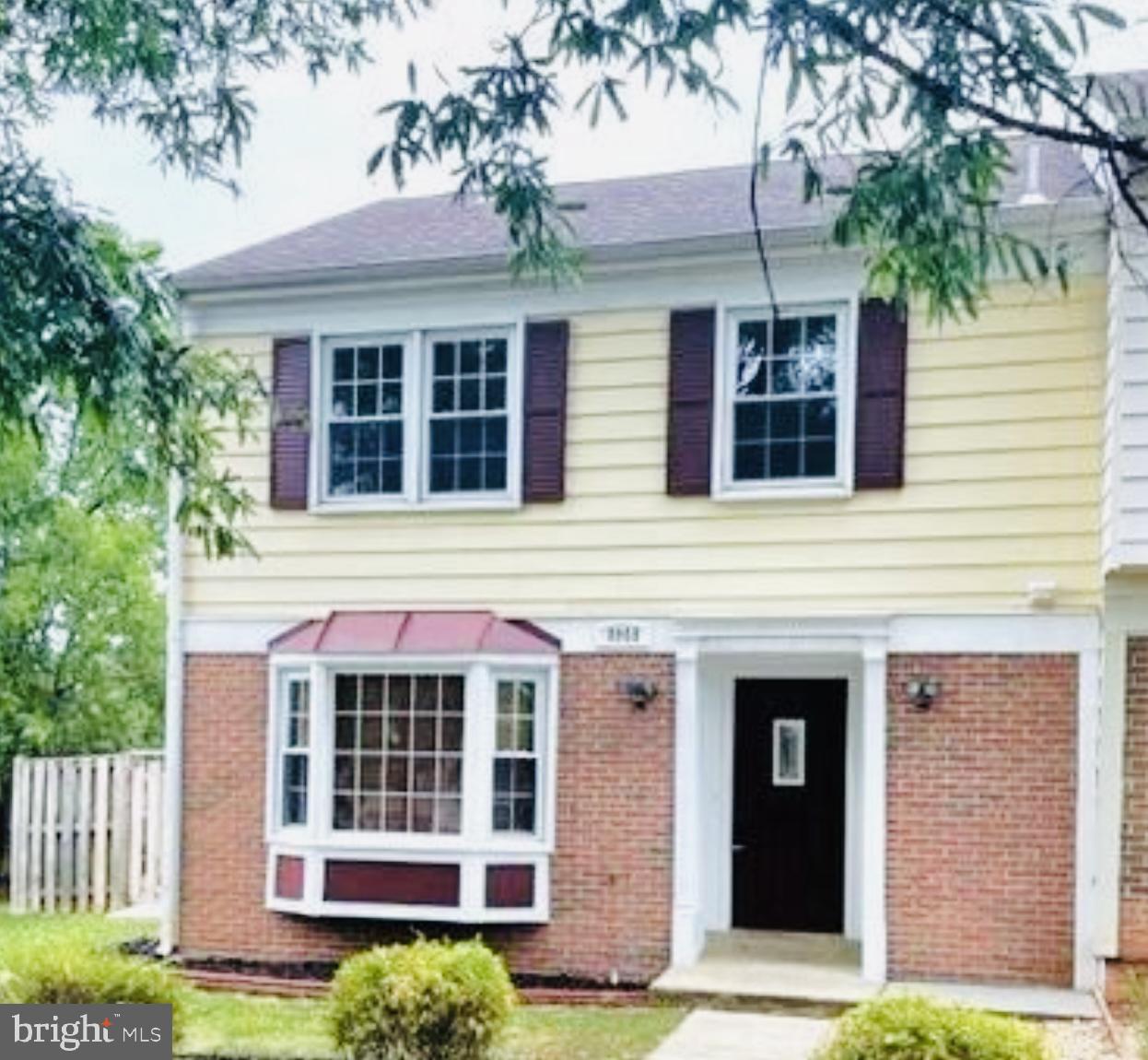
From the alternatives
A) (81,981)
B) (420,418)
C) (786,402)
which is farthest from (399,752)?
(81,981)

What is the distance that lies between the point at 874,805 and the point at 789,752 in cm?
109

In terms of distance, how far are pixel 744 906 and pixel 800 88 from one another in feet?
27.7

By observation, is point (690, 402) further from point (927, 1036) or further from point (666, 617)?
point (927, 1036)

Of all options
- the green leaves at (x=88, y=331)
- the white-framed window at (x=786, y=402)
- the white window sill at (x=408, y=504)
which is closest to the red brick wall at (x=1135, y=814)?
the white-framed window at (x=786, y=402)

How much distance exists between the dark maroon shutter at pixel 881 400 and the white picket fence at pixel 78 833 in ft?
28.0

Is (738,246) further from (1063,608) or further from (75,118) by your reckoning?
(75,118)

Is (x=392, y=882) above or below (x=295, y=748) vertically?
below

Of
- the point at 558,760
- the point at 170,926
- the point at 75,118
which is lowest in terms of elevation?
the point at 170,926

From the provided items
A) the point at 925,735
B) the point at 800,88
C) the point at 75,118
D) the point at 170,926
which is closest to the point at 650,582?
the point at 925,735

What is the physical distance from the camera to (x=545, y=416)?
1144 cm

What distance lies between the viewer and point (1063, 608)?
1019 cm

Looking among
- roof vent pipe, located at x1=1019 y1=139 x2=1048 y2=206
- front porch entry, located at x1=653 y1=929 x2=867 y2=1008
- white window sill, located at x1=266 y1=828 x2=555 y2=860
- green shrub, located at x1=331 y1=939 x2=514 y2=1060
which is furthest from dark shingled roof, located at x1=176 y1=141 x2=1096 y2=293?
green shrub, located at x1=331 y1=939 x2=514 y2=1060

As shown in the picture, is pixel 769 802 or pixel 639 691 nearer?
pixel 639 691

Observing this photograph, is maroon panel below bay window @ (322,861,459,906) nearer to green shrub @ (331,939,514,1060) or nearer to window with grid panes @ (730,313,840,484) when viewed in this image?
green shrub @ (331,939,514,1060)
